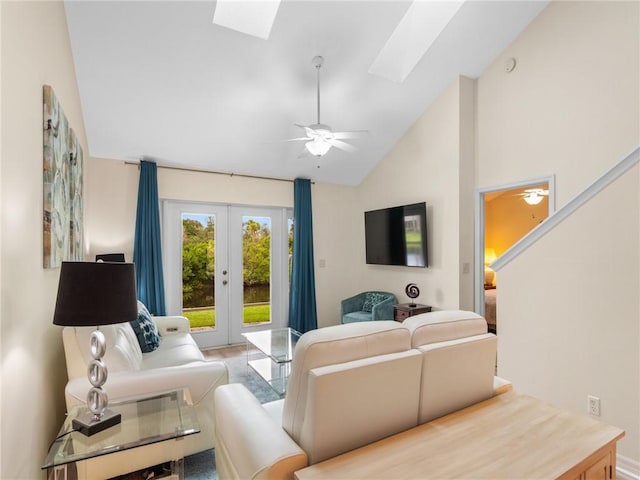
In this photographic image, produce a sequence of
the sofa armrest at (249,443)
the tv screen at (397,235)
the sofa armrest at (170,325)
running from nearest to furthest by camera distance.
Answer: the sofa armrest at (249,443)
the sofa armrest at (170,325)
the tv screen at (397,235)

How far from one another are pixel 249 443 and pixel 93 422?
84 cm

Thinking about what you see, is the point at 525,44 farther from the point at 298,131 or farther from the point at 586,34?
the point at 298,131

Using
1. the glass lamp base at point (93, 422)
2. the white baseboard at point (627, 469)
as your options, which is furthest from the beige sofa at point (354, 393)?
the white baseboard at point (627, 469)

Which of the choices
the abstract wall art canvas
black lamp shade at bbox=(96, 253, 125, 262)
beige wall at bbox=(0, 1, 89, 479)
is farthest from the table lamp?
black lamp shade at bbox=(96, 253, 125, 262)

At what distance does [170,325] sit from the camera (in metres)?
3.55

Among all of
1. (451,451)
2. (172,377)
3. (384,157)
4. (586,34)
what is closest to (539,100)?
(586,34)

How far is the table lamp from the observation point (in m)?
1.45

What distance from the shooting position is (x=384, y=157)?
516 centimetres

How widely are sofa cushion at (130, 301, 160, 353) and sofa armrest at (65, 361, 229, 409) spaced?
883 millimetres

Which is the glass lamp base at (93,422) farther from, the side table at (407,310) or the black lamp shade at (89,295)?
the side table at (407,310)

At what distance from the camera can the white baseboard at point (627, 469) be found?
197cm

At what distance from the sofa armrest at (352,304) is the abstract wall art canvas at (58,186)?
3536mm

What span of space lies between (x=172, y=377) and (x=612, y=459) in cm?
222

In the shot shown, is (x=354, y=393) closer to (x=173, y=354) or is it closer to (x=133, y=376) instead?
(x=133, y=376)
